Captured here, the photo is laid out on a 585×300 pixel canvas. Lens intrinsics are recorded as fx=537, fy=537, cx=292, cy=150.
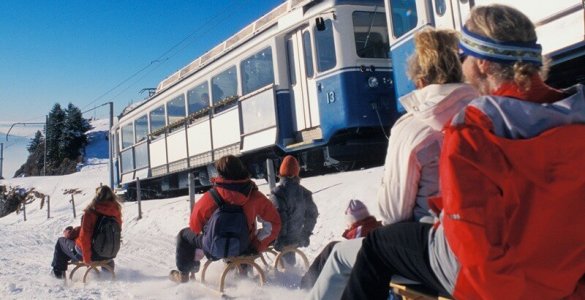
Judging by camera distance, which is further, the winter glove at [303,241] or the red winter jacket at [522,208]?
the winter glove at [303,241]

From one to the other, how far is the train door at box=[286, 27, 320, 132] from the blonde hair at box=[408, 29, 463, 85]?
640 cm

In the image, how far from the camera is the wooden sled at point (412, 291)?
2.12m

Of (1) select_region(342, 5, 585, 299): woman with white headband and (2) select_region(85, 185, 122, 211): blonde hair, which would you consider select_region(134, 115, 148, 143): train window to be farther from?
(1) select_region(342, 5, 585, 299): woman with white headband

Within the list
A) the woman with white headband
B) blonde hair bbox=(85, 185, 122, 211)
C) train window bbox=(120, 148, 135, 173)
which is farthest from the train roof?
the woman with white headband

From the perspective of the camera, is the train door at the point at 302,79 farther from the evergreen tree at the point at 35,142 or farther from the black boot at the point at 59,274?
the evergreen tree at the point at 35,142

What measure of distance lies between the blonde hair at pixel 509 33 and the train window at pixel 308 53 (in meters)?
7.19

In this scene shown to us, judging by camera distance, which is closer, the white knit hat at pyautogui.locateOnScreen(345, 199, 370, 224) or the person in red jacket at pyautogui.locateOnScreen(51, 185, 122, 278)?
the white knit hat at pyautogui.locateOnScreen(345, 199, 370, 224)

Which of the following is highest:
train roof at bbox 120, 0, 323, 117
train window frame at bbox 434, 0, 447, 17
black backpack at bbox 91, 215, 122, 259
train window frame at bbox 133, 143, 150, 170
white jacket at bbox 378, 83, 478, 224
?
train roof at bbox 120, 0, 323, 117

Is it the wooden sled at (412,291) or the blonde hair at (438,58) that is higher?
the blonde hair at (438,58)

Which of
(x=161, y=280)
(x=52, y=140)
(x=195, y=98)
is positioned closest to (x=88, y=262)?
(x=161, y=280)

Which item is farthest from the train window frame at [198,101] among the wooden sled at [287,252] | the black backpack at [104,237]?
the wooden sled at [287,252]

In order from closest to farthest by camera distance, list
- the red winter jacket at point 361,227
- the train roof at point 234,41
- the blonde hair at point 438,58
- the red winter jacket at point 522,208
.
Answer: the red winter jacket at point 522,208 → the blonde hair at point 438,58 → the red winter jacket at point 361,227 → the train roof at point 234,41

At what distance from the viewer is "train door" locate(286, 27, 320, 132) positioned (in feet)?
29.0

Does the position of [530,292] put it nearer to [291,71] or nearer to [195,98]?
[291,71]
